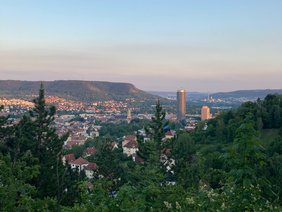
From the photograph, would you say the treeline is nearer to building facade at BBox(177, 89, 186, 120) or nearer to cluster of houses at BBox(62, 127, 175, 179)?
cluster of houses at BBox(62, 127, 175, 179)

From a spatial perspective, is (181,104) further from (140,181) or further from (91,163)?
(140,181)

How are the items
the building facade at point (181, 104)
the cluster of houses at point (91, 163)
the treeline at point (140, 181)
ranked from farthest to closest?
the building facade at point (181, 104), the cluster of houses at point (91, 163), the treeline at point (140, 181)

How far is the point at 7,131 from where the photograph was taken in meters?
15.3

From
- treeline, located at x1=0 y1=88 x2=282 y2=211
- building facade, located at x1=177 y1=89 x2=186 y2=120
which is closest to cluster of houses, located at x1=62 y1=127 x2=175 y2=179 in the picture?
treeline, located at x1=0 y1=88 x2=282 y2=211

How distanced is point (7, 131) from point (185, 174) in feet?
27.5

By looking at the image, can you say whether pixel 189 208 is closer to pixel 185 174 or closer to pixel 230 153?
pixel 230 153

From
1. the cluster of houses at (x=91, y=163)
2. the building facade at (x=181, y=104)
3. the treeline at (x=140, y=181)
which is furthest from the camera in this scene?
the building facade at (x=181, y=104)

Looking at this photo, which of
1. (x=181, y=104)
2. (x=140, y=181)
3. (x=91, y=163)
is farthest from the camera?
(x=181, y=104)

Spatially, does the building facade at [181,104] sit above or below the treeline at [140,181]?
below

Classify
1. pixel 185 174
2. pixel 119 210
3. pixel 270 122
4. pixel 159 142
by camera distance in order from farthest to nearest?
1. pixel 270 122
2. pixel 159 142
3. pixel 185 174
4. pixel 119 210

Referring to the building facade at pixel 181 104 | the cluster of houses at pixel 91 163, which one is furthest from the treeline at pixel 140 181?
the building facade at pixel 181 104

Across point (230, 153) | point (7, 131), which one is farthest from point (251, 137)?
point (7, 131)

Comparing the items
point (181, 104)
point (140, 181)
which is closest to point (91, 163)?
point (140, 181)

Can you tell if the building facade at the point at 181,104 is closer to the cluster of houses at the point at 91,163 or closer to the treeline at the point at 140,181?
the cluster of houses at the point at 91,163
